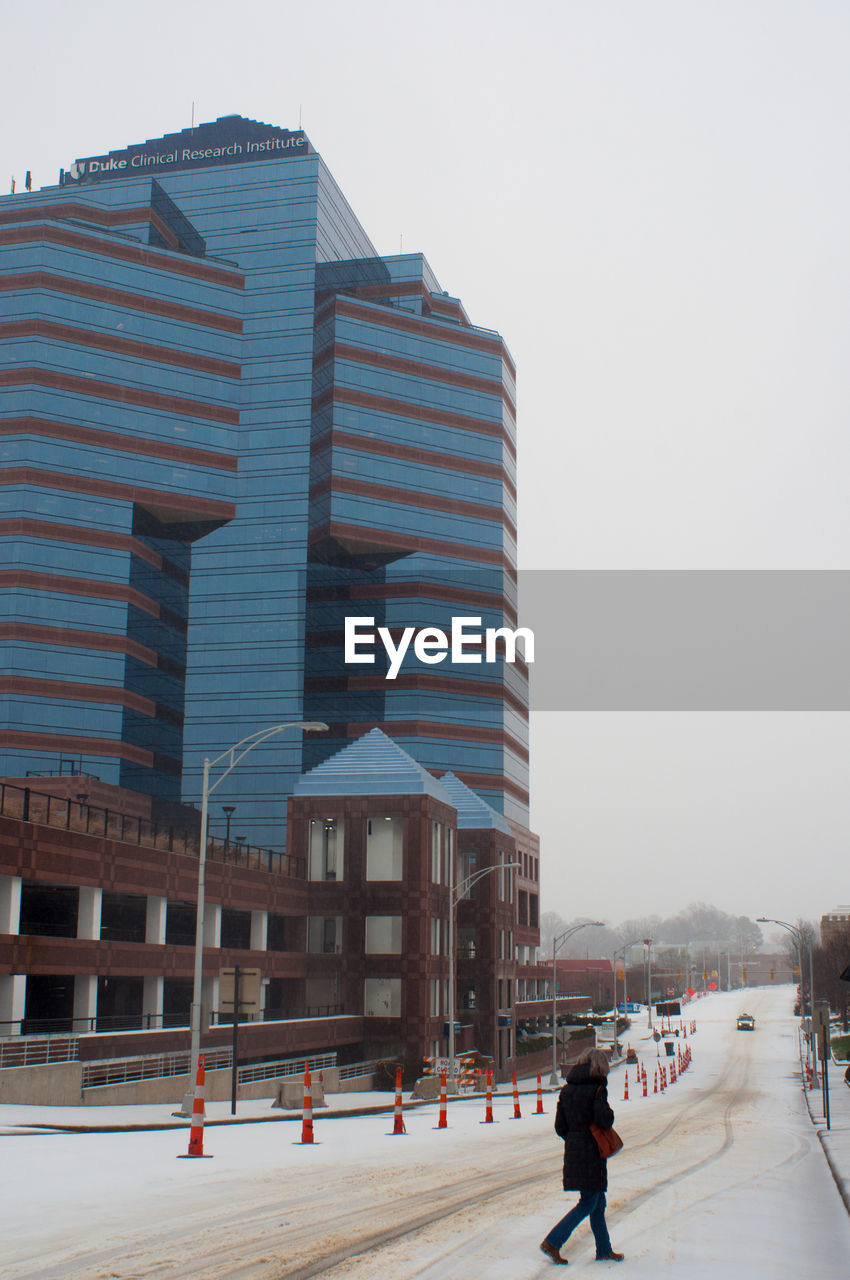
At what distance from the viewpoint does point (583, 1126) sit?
11461mm

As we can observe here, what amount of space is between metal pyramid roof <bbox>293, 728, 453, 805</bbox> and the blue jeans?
1995 inches

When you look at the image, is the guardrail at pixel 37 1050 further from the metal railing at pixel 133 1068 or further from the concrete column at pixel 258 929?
the concrete column at pixel 258 929

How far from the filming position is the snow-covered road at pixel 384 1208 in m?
10.8

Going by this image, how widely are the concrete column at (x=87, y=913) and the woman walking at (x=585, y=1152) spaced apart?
3451 centimetres

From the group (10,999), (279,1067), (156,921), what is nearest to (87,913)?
(10,999)

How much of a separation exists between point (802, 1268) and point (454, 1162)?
9245 mm

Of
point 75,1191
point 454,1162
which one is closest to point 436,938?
point 454,1162

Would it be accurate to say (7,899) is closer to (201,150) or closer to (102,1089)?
(102,1089)

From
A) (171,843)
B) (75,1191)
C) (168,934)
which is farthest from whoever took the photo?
(168,934)

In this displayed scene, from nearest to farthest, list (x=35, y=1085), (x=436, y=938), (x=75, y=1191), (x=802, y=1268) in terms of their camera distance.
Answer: (x=802, y=1268) < (x=75, y=1191) < (x=35, y=1085) < (x=436, y=938)

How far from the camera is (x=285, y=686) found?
4761 inches

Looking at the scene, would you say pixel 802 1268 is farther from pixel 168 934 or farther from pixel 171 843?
pixel 168 934

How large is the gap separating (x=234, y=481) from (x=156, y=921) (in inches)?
3104

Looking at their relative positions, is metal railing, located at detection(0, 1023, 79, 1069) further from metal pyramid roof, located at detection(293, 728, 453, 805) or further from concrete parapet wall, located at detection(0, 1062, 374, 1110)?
metal pyramid roof, located at detection(293, 728, 453, 805)
